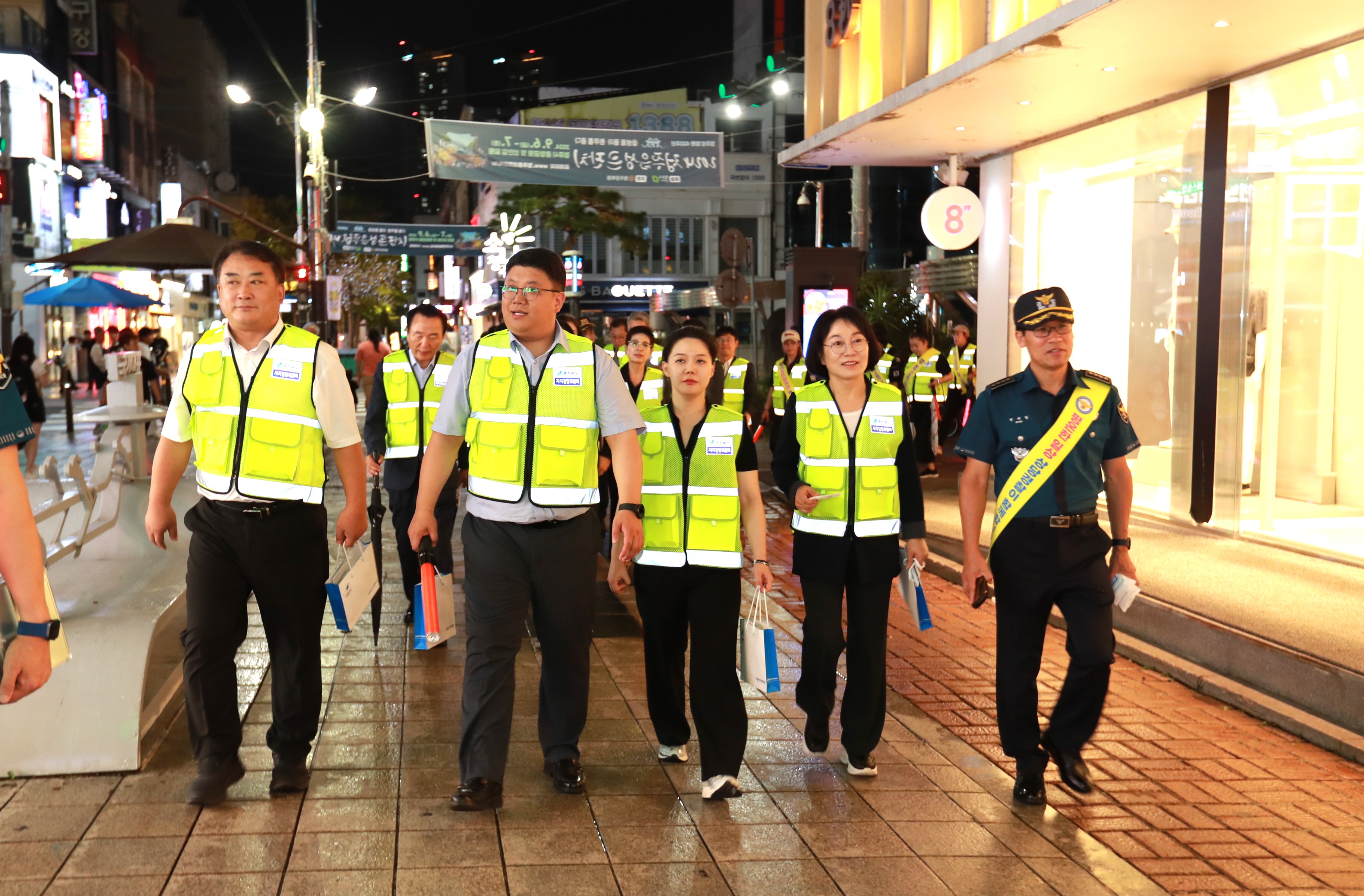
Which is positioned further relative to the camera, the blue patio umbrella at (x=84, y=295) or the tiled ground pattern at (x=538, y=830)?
the blue patio umbrella at (x=84, y=295)

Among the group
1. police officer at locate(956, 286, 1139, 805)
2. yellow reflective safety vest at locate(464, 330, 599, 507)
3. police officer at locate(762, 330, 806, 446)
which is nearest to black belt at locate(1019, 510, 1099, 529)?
police officer at locate(956, 286, 1139, 805)

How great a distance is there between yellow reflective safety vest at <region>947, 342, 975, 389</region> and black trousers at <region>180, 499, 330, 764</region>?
12.8 meters

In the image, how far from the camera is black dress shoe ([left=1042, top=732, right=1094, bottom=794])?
4.93 meters

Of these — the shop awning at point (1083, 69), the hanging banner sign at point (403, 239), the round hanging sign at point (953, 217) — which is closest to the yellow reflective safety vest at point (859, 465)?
the shop awning at point (1083, 69)

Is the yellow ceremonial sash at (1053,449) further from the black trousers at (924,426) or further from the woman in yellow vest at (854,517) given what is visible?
the black trousers at (924,426)

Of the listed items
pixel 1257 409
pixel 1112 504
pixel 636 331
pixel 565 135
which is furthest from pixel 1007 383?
pixel 565 135

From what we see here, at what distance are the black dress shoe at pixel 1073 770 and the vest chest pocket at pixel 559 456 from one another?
2.11 m

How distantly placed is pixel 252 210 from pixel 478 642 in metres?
60.1

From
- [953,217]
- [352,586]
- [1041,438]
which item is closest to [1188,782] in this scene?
[1041,438]

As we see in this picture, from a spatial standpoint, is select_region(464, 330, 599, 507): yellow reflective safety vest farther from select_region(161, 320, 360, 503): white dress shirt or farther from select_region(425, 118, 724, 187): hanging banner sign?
select_region(425, 118, 724, 187): hanging banner sign

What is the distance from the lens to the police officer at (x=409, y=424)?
24.7 ft

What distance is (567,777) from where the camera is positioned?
4.84m

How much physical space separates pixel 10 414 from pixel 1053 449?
3.54 metres

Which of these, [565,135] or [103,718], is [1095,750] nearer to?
[103,718]
